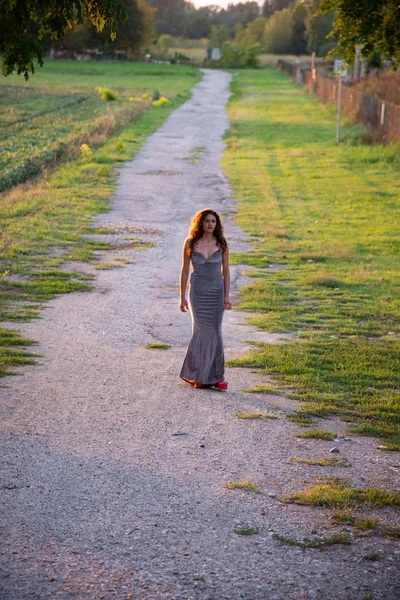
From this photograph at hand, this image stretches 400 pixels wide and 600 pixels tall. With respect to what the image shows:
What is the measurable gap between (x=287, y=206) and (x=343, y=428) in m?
12.1

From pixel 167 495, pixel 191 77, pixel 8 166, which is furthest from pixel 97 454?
pixel 191 77

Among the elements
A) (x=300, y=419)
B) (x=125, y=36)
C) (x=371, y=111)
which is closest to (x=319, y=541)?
(x=300, y=419)

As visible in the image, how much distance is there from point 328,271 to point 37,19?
6381 mm

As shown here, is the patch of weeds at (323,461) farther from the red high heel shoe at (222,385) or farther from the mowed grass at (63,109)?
the mowed grass at (63,109)

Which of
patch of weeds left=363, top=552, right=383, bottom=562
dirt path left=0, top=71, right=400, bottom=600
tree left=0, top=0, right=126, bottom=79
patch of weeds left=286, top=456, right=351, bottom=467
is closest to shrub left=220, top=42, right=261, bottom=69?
dirt path left=0, top=71, right=400, bottom=600

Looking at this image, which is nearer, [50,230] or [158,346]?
[158,346]

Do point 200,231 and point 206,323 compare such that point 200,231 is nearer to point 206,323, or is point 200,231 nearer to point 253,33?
point 206,323

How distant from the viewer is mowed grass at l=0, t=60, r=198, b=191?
26.6 metres

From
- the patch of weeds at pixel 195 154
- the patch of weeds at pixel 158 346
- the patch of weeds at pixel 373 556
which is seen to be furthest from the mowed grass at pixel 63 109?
the patch of weeds at pixel 373 556

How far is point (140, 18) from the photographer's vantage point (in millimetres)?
98688

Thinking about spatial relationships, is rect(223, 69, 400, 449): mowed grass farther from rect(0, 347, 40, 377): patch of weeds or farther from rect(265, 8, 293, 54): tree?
rect(265, 8, 293, 54): tree

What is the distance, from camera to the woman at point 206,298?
7.94 metres

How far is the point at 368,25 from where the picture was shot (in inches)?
600

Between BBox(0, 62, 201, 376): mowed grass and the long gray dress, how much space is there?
1.63 metres
